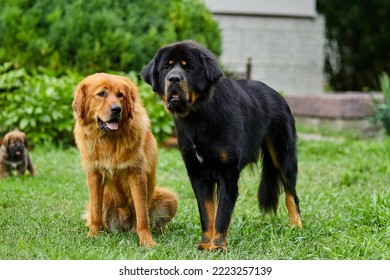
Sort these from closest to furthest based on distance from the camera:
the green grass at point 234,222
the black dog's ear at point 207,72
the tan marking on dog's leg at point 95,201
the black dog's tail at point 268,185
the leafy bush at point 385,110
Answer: the green grass at point 234,222, the black dog's ear at point 207,72, the tan marking on dog's leg at point 95,201, the black dog's tail at point 268,185, the leafy bush at point 385,110

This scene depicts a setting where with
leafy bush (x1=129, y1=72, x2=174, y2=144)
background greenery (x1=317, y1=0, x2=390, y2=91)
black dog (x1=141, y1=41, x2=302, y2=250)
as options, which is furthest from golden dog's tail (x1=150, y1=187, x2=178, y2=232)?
background greenery (x1=317, y1=0, x2=390, y2=91)

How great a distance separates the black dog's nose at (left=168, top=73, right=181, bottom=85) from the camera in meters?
5.43

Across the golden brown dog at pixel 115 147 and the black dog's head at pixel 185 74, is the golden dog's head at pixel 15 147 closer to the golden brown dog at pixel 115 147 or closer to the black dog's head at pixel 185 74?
the golden brown dog at pixel 115 147

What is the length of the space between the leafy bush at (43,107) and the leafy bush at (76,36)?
551 millimetres

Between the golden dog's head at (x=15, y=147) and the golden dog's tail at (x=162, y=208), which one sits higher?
the golden dog's tail at (x=162, y=208)

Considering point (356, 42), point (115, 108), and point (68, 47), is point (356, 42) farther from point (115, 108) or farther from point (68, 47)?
point (115, 108)

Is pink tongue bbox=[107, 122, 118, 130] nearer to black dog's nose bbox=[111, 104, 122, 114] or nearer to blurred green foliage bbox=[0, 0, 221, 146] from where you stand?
black dog's nose bbox=[111, 104, 122, 114]

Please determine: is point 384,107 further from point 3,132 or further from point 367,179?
point 3,132

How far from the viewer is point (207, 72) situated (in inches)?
219

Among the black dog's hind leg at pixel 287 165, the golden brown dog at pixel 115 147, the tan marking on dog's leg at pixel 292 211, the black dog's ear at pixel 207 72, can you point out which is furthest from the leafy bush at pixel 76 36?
the black dog's ear at pixel 207 72

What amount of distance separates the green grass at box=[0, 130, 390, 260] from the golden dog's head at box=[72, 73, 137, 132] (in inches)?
38.0

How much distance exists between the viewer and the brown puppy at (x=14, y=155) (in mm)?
9258

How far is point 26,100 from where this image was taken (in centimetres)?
1192
